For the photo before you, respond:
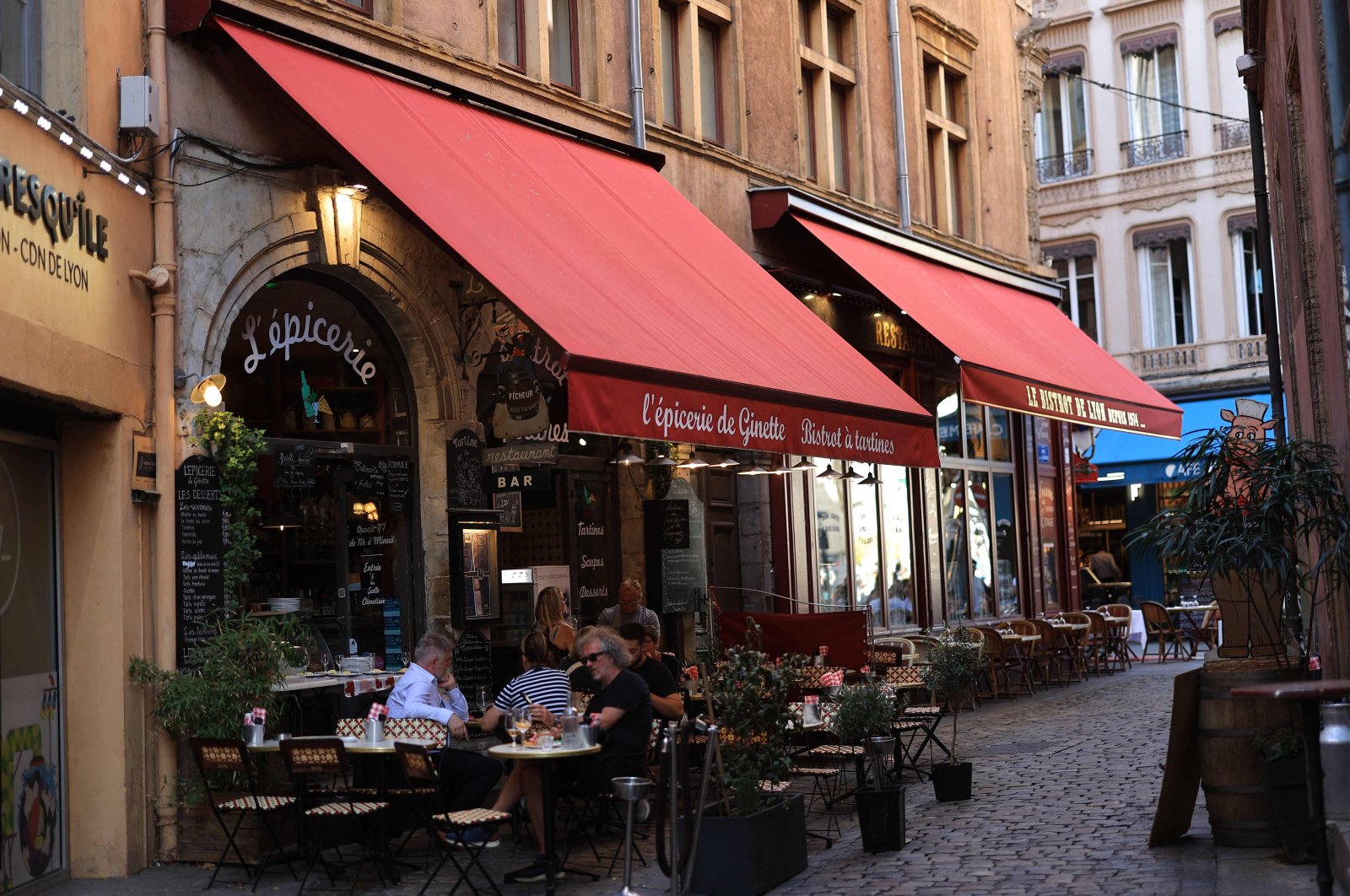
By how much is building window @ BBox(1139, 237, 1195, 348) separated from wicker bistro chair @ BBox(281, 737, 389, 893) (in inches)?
987

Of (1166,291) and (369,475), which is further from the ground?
(1166,291)

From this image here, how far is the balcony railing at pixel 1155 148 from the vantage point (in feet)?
101

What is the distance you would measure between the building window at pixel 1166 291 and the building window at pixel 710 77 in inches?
693

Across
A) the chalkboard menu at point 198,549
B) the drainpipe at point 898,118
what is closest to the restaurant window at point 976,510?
the drainpipe at point 898,118

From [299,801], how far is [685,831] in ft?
6.53

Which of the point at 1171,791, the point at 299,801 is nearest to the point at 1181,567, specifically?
the point at 1171,791

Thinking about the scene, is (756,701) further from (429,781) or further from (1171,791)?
(1171,791)

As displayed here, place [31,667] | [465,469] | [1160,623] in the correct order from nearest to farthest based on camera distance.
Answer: [31,667]
[465,469]
[1160,623]

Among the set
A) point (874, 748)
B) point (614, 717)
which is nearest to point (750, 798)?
point (614, 717)

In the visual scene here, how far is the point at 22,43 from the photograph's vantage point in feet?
26.9

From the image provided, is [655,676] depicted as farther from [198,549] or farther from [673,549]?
[673,549]

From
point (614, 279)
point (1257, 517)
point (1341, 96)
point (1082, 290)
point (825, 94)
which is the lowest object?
point (1257, 517)

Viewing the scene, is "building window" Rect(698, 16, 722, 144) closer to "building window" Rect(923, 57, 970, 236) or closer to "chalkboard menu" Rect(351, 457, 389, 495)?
"building window" Rect(923, 57, 970, 236)

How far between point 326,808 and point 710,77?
368 inches
